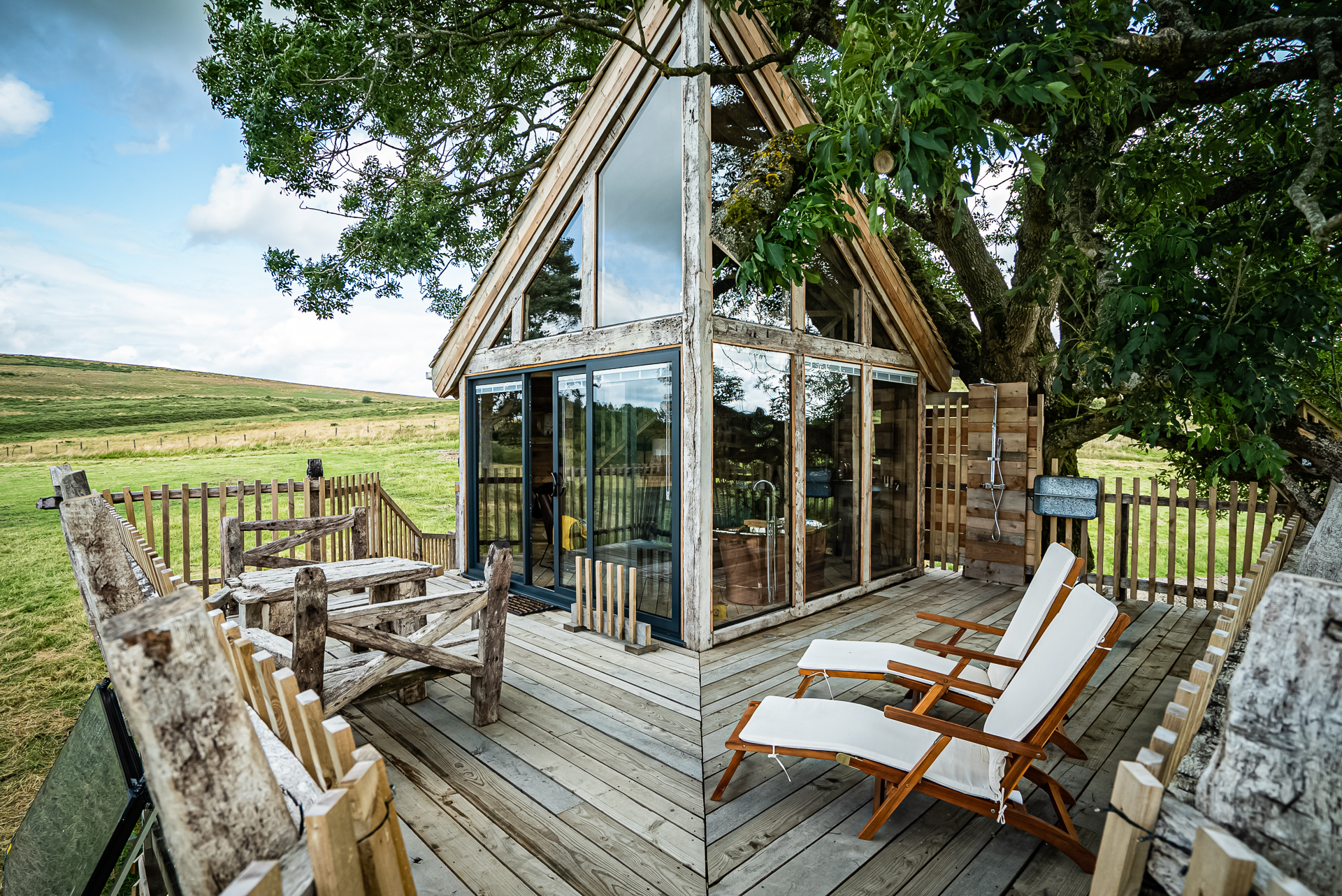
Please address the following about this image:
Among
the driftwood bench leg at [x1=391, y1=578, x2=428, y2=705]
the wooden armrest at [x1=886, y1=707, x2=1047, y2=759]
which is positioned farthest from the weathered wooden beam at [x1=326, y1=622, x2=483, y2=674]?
the wooden armrest at [x1=886, y1=707, x2=1047, y2=759]

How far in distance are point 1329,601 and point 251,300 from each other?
161 feet

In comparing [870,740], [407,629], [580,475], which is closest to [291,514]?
[407,629]

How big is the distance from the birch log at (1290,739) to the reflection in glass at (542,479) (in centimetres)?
570

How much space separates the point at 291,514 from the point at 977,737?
722cm

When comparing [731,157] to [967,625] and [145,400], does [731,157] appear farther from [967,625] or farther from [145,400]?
[145,400]

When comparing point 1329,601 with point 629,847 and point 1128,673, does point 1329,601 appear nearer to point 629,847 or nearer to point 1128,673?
point 629,847

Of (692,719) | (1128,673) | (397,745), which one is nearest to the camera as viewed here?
(397,745)

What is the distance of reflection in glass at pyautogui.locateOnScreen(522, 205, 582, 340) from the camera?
19.3 ft

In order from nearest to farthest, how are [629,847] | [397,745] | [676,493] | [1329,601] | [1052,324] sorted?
[1329,601] → [629,847] → [397,745] → [676,493] → [1052,324]

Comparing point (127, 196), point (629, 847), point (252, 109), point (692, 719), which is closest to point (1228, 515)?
point (692, 719)

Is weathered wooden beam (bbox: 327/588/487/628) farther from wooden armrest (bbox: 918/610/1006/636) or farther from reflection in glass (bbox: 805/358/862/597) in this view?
reflection in glass (bbox: 805/358/862/597)

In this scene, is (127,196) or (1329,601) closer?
(1329,601)

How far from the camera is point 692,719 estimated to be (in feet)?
11.4

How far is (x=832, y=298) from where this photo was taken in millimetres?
6031
